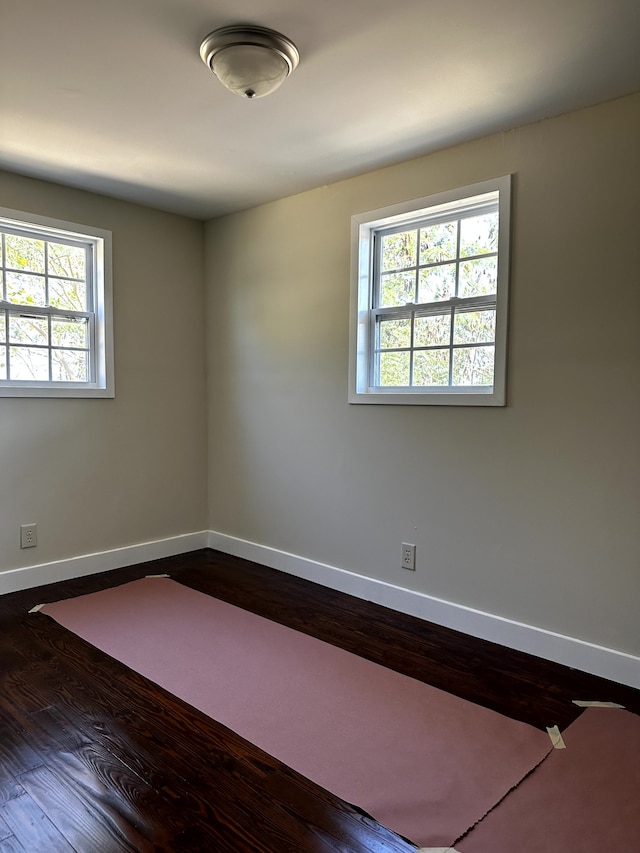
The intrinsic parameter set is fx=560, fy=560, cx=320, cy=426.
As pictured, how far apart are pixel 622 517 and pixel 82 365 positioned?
319 cm

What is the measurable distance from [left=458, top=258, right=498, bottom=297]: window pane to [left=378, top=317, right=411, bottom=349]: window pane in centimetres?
37

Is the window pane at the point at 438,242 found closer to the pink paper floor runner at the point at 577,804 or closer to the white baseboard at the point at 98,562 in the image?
the pink paper floor runner at the point at 577,804

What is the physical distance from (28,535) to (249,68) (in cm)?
279

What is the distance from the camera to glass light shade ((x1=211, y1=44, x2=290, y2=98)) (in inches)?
76.2

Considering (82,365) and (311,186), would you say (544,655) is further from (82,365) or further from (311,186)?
(82,365)

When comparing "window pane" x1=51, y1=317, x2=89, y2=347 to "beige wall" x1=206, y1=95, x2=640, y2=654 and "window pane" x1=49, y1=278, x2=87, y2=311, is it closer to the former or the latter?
"window pane" x1=49, y1=278, x2=87, y2=311

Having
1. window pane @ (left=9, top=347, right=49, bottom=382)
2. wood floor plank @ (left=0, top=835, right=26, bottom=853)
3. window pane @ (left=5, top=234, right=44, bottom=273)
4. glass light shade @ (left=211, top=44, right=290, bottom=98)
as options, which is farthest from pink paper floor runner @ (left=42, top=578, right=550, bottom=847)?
glass light shade @ (left=211, top=44, right=290, bottom=98)

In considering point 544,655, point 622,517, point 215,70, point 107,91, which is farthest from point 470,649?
point 107,91

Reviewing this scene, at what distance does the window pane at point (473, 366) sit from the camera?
280 cm

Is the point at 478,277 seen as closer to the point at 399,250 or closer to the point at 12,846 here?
the point at 399,250

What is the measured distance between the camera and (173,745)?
1892mm

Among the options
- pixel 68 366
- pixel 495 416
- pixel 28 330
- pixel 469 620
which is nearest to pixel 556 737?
pixel 469 620

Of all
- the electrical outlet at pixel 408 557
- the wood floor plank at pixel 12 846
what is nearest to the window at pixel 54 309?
the electrical outlet at pixel 408 557

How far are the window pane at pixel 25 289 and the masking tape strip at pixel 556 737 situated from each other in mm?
3411
